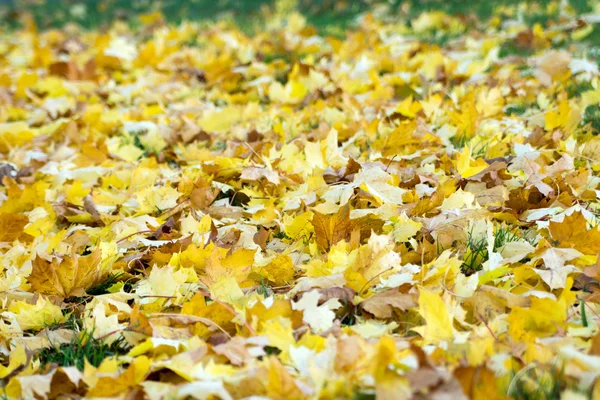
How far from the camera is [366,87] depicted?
3344mm

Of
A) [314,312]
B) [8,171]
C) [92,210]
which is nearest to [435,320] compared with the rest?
[314,312]

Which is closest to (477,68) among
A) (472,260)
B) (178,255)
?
(472,260)

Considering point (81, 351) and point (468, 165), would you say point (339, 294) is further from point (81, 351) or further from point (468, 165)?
point (468, 165)

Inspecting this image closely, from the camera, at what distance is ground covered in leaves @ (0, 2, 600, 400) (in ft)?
3.86

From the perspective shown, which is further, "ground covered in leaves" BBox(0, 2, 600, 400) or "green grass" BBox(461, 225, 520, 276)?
"green grass" BBox(461, 225, 520, 276)

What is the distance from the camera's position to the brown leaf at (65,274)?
1.62m

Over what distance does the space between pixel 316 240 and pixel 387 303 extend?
1.19 feet

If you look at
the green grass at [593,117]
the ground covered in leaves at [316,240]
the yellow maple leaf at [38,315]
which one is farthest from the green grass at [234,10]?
the yellow maple leaf at [38,315]

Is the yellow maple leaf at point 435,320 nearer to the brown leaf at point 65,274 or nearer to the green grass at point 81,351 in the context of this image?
the green grass at point 81,351

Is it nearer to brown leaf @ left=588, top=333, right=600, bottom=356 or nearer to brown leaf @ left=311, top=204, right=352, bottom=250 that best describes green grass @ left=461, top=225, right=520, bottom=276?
brown leaf @ left=311, top=204, right=352, bottom=250

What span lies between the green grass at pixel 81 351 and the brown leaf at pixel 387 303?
1.85 feet

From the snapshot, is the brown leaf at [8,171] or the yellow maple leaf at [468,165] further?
the brown leaf at [8,171]

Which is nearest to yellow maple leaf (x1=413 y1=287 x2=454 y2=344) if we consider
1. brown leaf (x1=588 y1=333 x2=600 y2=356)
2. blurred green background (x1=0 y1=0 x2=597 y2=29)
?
brown leaf (x1=588 y1=333 x2=600 y2=356)

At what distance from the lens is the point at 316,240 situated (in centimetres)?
172
